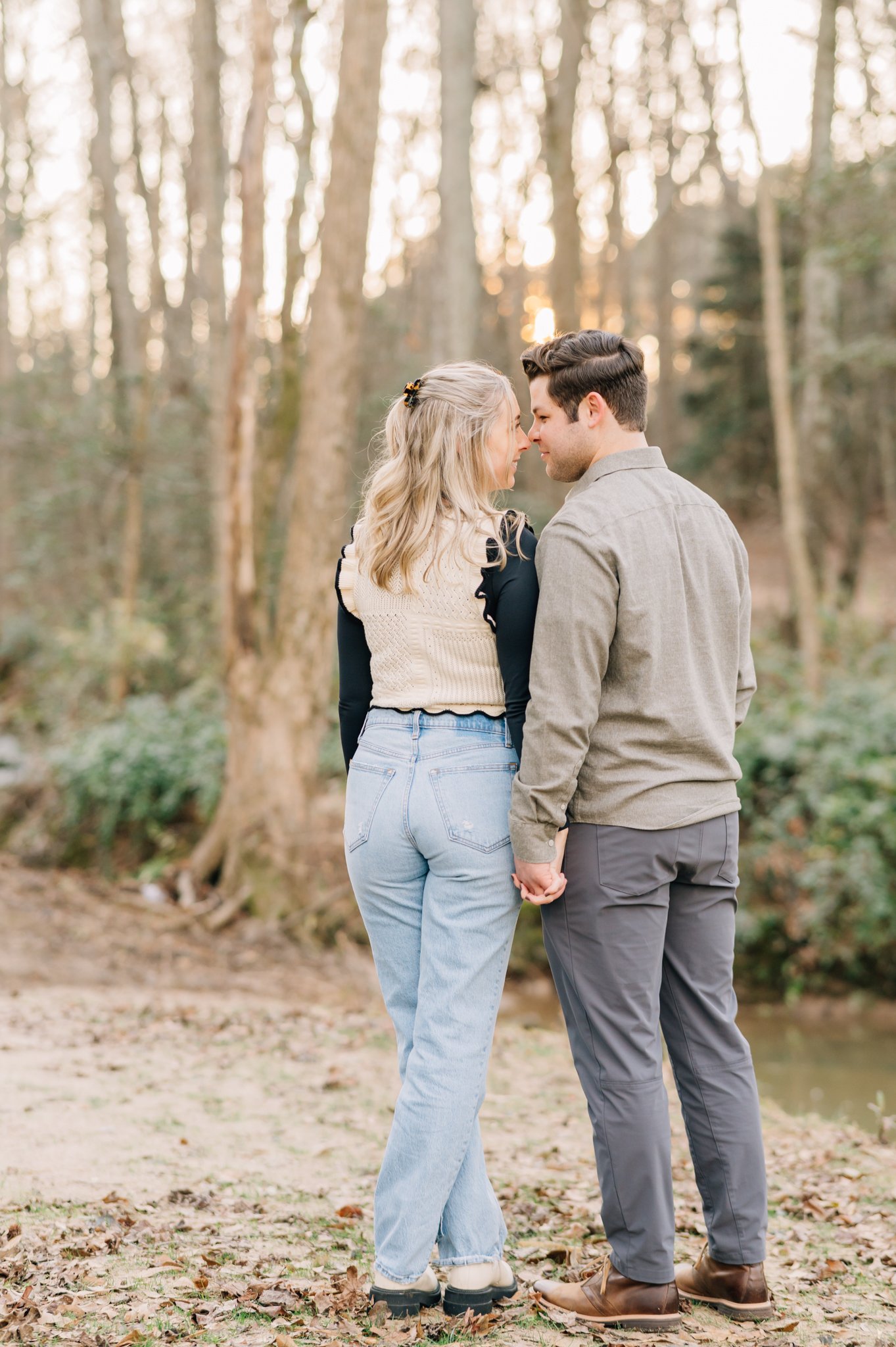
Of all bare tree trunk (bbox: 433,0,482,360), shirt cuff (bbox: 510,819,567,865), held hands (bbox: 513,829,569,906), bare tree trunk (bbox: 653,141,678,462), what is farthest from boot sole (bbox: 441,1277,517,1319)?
bare tree trunk (bbox: 653,141,678,462)

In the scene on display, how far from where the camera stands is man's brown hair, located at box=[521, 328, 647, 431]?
2676 mm

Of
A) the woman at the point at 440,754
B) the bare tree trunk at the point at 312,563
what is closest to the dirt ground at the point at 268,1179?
the woman at the point at 440,754

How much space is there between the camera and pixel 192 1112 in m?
4.70

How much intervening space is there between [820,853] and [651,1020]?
6.13 m

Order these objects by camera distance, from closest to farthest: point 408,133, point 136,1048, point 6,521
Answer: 1. point 136,1048
2. point 6,521
3. point 408,133

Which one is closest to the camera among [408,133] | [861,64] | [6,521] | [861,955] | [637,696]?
[637,696]

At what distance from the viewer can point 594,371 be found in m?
2.68

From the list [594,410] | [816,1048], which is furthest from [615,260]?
[594,410]

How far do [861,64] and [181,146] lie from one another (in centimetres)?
1290

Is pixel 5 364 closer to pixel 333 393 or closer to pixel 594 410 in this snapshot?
pixel 333 393

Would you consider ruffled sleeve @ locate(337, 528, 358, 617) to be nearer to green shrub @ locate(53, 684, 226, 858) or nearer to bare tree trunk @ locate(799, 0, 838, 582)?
green shrub @ locate(53, 684, 226, 858)

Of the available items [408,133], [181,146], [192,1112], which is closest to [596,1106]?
[192,1112]

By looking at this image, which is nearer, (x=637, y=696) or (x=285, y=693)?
(x=637, y=696)

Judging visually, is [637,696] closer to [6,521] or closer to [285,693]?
[285,693]
